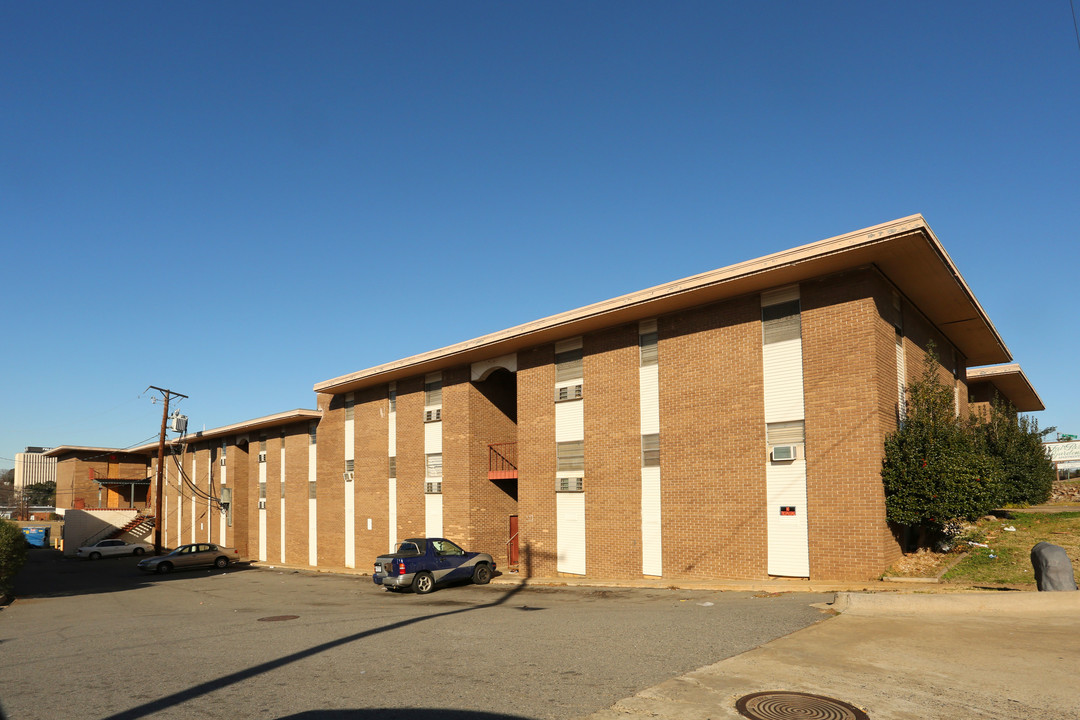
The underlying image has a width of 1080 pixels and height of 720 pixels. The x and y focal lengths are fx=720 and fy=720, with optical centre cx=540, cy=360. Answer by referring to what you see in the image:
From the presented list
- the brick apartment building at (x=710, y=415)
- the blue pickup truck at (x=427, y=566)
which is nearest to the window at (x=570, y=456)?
the brick apartment building at (x=710, y=415)

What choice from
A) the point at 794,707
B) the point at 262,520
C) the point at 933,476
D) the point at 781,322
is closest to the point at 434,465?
the point at 781,322

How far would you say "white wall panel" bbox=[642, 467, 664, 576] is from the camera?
2178 cm

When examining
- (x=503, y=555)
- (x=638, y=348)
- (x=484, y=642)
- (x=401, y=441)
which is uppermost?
(x=638, y=348)

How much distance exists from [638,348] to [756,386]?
4.54 meters

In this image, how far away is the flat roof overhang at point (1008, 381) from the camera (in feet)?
116

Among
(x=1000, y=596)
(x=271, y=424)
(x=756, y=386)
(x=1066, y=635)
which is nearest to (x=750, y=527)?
(x=756, y=386)

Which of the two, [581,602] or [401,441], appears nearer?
[581,602]

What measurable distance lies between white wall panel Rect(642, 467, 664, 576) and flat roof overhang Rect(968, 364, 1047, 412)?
73.1 ft

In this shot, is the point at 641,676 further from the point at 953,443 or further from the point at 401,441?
the point at 401,441

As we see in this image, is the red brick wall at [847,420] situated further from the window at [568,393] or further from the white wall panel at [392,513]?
the white wall panel at [392,513]

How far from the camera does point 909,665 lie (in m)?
8.76

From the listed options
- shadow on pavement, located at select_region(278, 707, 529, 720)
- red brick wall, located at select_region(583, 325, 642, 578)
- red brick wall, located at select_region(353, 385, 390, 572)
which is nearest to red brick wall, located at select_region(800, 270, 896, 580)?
red brick wall, located at select_region(583, 325, 642, 578)

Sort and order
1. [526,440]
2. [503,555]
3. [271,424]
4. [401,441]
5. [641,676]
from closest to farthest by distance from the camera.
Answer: [641,676] < [526,440] < [503,555] < [401,441] < [271,424]

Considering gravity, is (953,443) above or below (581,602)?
above
